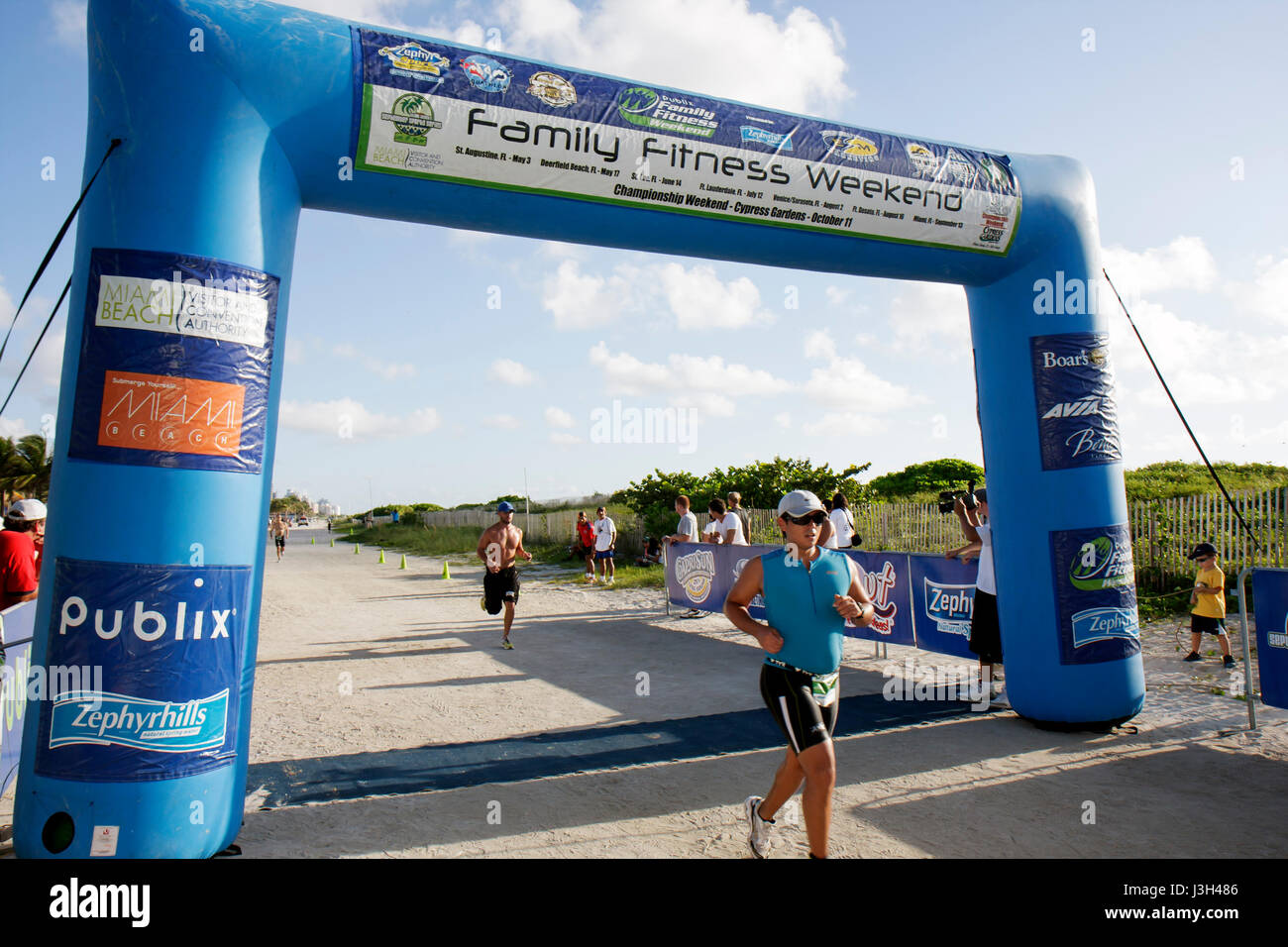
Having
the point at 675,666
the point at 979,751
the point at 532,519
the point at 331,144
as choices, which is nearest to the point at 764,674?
the point at 979,751

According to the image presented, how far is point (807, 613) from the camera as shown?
12.1 ft

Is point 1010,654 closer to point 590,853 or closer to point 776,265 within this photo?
point 776,265

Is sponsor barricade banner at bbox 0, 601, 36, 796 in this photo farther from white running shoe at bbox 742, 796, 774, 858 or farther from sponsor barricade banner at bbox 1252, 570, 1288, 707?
sponsor barricade banner at bbox 1252, 570, 1288, 707

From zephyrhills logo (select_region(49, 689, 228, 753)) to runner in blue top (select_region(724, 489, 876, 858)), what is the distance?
2731 mm

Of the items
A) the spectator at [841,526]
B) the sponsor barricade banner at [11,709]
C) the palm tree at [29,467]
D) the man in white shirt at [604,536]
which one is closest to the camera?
the sponsor barricade banner at [11,709]

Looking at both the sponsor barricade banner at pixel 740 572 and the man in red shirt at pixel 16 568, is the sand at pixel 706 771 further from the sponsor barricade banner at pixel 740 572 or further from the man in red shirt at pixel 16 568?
the man in red shirt at pixel 16 568

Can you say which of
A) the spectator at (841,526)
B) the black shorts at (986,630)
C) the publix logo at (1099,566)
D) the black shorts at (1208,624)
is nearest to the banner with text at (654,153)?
the publix logo at (1099,566)

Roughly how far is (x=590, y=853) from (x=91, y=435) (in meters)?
3.24

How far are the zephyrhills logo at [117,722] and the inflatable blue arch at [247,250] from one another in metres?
0.01

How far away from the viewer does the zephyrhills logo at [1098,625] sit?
19.8 ft

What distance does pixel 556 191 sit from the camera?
4.99 metres

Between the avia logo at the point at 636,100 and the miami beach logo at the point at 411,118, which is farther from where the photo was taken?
the avia logo at the point at 636,100

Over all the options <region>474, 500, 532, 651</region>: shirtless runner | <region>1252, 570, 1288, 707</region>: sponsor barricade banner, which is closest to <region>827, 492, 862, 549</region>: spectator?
<region>474, 500, 532, 651</region>: shirtless runner

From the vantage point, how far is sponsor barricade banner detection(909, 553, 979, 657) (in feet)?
27.1
